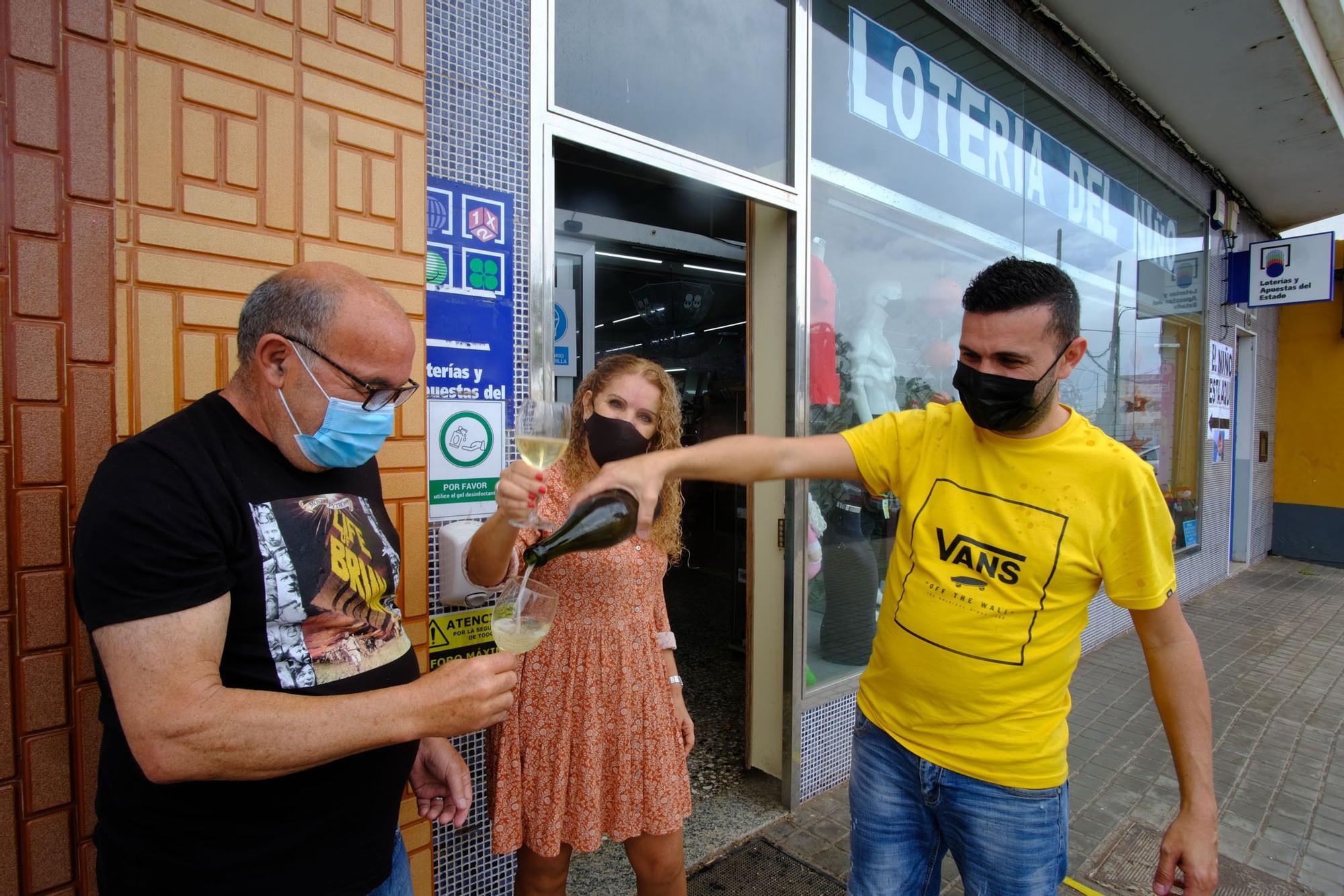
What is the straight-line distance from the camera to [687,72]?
2895 mm

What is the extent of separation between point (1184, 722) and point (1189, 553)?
7.71m

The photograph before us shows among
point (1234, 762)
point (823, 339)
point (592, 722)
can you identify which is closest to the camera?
point (592, 722)

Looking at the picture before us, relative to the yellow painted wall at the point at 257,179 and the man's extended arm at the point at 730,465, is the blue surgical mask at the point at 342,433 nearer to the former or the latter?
the man's extended arm at the point at 730,465

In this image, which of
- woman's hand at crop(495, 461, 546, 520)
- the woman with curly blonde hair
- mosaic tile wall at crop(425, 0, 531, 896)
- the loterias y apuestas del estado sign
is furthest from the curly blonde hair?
the loterias y apuestas del estado sign

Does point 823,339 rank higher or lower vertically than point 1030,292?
higher

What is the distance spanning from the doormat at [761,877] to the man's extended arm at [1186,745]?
1460 mm

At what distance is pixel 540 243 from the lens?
2.22 m

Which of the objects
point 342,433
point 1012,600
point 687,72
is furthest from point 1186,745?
point 687,72

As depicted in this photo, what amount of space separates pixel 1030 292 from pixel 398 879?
196 cm

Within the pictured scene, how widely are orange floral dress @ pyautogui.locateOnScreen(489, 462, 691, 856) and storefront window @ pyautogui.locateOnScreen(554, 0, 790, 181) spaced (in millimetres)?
1607

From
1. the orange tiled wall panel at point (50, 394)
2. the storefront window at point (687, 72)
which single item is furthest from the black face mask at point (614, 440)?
the storefront window at point (687, 72)

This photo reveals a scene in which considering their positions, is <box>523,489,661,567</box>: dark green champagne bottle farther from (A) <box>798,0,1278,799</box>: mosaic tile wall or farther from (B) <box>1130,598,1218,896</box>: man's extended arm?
(A) <box>798,0,1278,799</box>: mosaic tile wall

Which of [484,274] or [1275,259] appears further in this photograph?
[1275,259]

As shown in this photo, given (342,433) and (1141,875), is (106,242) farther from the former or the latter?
(1141,875)
